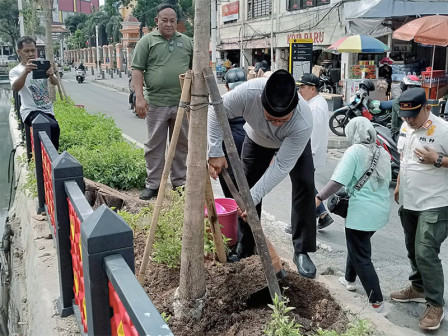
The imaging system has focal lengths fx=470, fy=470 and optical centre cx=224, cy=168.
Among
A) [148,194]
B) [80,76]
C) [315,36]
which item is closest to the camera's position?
[148,194]

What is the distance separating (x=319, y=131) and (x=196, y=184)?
250 cm

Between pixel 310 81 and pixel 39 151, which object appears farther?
pixel 310 81

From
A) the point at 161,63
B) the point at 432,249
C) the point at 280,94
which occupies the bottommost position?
the point at 432,249

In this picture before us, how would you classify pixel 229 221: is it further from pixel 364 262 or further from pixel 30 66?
pixel 30 66

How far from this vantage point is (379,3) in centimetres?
1317

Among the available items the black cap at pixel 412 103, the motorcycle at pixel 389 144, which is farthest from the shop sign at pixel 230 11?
the black cap at pixel 412 103

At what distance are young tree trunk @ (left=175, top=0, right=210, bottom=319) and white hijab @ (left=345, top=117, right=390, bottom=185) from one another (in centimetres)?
141

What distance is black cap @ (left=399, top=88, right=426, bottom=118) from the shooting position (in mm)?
3215

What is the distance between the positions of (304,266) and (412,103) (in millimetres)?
1354

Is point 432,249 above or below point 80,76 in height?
above

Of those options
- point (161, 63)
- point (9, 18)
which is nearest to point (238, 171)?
point (161, 63)

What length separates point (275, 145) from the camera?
3236 millimetres

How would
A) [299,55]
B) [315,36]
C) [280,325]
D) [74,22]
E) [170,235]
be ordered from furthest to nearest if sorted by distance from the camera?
1. [74,22]
2. [315,36]
3. [299,55]
4. [170,235]
5. [280,325]

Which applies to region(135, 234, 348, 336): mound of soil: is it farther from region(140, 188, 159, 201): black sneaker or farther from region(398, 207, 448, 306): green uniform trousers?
region(140, 188, 159, 201): black sneaker
